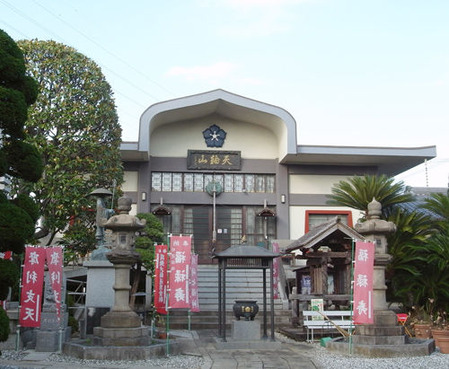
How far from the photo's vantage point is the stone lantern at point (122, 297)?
34.7 feet

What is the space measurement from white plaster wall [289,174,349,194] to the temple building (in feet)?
0.16

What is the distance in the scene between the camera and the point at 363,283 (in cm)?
1087

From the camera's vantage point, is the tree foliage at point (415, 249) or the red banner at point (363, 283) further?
the tree foliage at point (415, 249)

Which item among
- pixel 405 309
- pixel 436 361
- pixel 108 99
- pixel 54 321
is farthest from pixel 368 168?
pixel 54 321

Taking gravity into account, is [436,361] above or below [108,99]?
below

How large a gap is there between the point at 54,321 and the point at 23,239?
168 inches

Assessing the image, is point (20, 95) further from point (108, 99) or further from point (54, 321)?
point (108, 99)

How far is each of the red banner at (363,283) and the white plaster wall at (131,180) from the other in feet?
50.7

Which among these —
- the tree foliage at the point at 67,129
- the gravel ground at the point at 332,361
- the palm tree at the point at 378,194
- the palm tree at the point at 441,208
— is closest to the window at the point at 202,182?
the tree foliage at the point at 67,129

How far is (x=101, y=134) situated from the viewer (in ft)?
54.3

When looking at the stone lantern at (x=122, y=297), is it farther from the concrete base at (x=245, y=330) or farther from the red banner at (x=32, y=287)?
the concrete base at (x=245, y=330)

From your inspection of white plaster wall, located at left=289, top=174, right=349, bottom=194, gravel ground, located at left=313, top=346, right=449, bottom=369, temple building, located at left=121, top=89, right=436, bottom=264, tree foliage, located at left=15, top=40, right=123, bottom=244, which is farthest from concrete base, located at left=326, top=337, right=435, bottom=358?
white plaster wall, located at left=289, top=174, right=349, bottom=194

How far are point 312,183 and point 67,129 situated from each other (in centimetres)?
1354

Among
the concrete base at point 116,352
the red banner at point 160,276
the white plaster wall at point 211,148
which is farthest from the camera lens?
the white plaster wall at point 211,148
